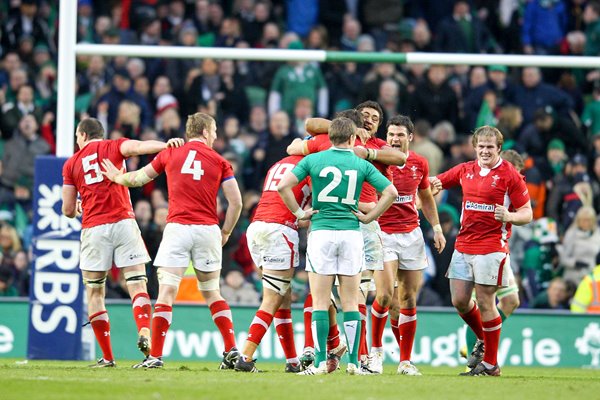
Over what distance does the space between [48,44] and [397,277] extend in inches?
423

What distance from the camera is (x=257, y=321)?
1223cm

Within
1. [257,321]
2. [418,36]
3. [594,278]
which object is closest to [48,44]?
[418,36]

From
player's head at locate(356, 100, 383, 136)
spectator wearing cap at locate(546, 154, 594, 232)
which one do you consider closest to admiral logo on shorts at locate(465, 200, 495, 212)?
player's head at locate(356, 100, 383, 136)

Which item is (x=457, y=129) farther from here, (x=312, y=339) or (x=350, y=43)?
(x=312, y=339)

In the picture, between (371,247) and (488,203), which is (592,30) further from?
(371,247)

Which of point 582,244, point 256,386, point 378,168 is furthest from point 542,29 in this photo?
point 256,386

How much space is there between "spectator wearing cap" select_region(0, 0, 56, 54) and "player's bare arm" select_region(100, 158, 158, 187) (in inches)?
382

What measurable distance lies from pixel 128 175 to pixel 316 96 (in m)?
9.03

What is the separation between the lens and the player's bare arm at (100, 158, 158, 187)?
1237 centimetres

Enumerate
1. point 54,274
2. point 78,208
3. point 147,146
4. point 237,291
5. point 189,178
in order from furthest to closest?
point 237,291
point 54,274
point 78,208
point 147,146
point 189,178

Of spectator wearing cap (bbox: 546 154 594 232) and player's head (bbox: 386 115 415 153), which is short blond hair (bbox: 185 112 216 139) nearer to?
player's head (bbox: 386 115 415 153)

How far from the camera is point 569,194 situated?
775 inches

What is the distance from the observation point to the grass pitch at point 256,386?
32.5ft

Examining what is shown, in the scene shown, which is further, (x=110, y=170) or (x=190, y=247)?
(x=110, y=170)
